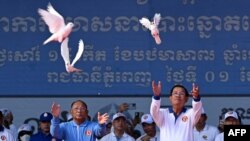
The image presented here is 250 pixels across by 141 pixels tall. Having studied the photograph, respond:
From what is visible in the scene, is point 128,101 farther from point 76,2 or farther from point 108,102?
point 76,2

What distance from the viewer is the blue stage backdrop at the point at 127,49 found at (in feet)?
55.4

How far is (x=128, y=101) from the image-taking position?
55.5 feet

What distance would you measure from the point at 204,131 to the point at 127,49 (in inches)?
80.8

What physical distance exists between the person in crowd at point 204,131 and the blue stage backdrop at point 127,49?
4.30 feet

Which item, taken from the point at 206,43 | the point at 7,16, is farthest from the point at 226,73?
the point at 7,16

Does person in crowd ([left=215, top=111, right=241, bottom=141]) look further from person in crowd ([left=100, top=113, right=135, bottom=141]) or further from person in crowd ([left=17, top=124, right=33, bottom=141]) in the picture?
person in crowd ([left=17, top=124, right=33, bottom=141])

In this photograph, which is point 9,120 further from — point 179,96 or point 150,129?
point 179,96

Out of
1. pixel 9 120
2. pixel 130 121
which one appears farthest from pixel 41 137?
pixel 130 121

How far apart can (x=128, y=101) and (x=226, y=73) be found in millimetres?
1398

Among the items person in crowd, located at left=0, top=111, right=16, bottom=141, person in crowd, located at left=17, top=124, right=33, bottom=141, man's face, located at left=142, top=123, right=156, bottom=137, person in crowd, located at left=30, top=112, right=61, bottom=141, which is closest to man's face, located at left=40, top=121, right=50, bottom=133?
person in crowd, located at left=30, top=112, right=61, bottom=141

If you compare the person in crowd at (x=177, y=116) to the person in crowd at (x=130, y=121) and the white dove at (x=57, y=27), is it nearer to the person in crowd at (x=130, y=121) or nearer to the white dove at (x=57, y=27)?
the white dove at (x=57, y=27)

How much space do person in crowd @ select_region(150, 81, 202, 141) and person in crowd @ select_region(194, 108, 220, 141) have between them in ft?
6.21

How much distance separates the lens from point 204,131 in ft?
51.0

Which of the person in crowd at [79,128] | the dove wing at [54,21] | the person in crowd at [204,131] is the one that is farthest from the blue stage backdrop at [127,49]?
→ the dove wing at [54,21]
